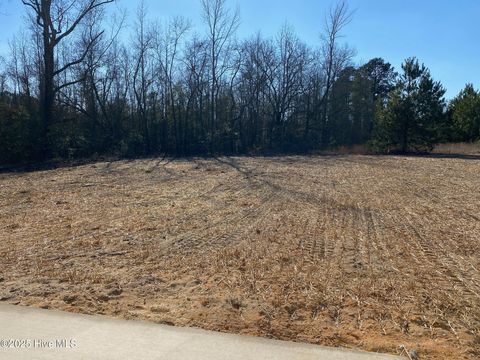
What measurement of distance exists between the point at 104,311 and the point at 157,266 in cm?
166

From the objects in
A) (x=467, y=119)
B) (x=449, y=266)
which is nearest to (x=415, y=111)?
(x=467, y=119)

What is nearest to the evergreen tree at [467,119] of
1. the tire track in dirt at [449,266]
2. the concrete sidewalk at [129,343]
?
the tire track in dirt at [449,266]

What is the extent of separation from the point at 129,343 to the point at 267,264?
2.82 metres

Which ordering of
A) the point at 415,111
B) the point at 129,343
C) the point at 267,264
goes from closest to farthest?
1. the point at 129,343
2. the point at 267,264
3. the point at 415,111

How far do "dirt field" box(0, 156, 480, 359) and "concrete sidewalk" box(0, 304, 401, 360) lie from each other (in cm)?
28

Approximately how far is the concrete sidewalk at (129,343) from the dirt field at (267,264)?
0.92 feet

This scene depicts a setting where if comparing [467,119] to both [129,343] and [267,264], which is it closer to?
[267,264]

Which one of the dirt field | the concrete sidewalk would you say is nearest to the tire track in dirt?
the dirt field

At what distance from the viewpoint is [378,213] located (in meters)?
10.7

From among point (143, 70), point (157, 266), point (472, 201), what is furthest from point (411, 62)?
point (157, 266)

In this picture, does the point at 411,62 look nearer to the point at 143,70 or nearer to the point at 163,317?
the point at 143,70

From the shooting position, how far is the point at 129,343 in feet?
12.5

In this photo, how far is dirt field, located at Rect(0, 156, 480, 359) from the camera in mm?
4449

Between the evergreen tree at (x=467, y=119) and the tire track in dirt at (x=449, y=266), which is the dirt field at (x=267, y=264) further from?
the evergreen tree at (x=467, y=119)
